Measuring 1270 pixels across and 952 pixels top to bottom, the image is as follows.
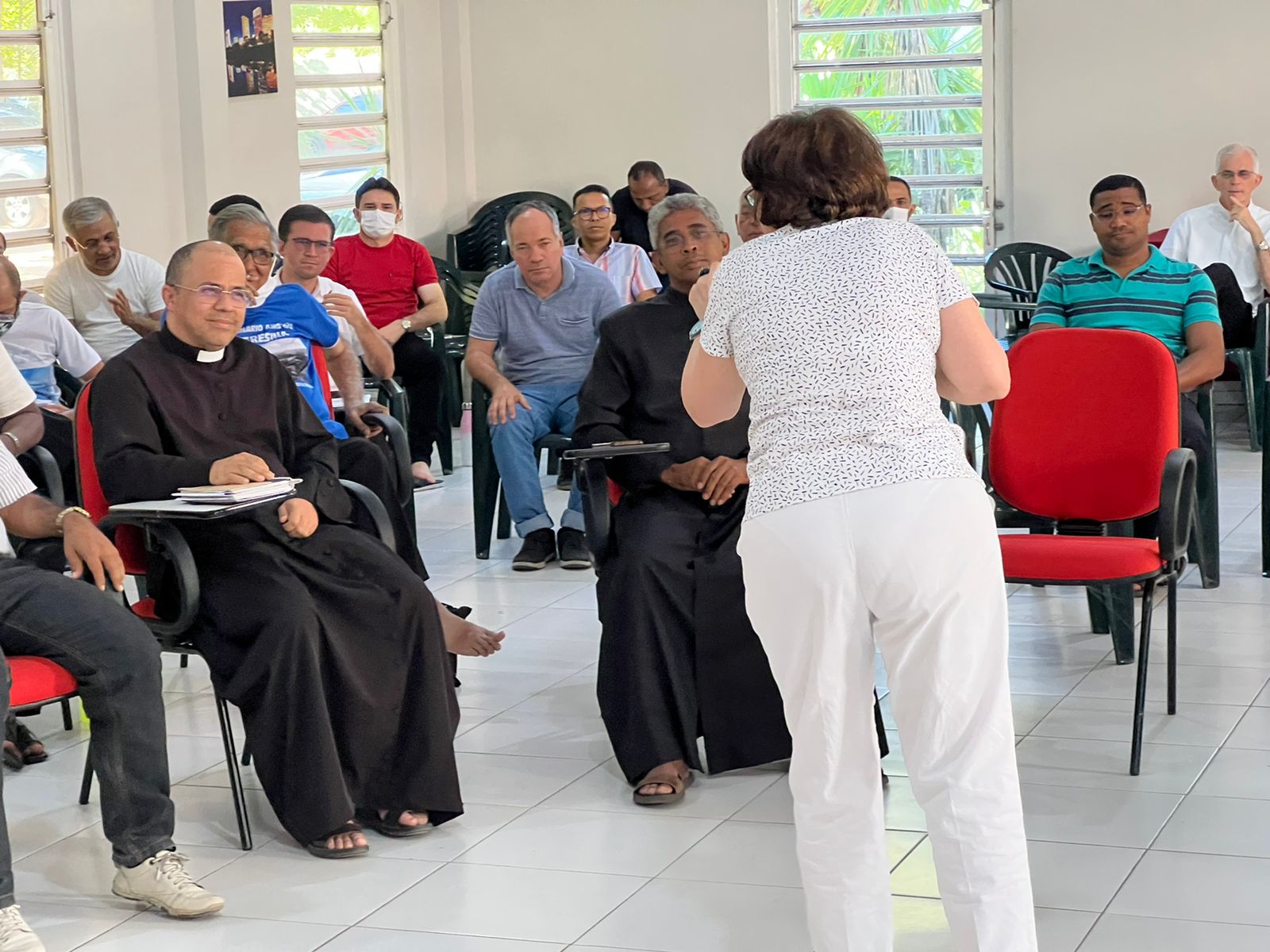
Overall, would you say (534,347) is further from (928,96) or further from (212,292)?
(928,96)

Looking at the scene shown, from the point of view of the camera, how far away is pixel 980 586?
7.57ft

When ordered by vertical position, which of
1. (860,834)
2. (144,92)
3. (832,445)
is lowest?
(860,834)

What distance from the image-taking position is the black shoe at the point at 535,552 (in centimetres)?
571

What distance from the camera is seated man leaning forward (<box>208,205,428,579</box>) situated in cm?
438

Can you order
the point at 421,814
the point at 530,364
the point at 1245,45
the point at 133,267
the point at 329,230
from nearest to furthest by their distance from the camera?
1. the point at 421,814
2. the point at 329,230
3. the point at 530,364
4. the point at 133,267
5. the point at 1245,45

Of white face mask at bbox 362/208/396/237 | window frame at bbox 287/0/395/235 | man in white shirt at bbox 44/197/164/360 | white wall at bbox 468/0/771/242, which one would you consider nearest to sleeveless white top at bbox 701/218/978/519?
man in white shirt at bbox 44/197/164/360

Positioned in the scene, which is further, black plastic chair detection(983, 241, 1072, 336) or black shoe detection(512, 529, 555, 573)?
black plastic chair detection(983, 241, 1072, 336)

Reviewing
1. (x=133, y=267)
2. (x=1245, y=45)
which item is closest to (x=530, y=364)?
(x=133, y=267)

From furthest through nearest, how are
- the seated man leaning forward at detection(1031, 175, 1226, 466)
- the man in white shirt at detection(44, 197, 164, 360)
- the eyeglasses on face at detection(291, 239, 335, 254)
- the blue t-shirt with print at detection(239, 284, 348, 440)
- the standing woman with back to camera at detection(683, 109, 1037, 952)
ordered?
the man in white shirt at detection(44, 197, 164, 360) → the eyeglasses on face at detection(291, 239, 335, 254) → the seated man leaning forward at detection(1031, 175, 1226, 466) → the blue t-shirt with print at detection(239, 284, 348, 440) → the standing woman with back to camera at detection(683, 109, 1037, 952)

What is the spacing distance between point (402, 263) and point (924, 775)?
551cm

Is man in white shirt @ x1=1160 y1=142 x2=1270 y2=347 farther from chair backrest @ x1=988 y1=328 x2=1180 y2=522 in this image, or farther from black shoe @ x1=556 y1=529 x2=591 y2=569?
chair backrest @ x1=988 y1=328 x2=1180 y2=522

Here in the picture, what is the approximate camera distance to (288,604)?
10.9 feet

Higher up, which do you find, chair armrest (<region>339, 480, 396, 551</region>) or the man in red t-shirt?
the man in red t-shirt

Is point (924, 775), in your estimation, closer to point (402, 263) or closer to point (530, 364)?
point (530, 364)
